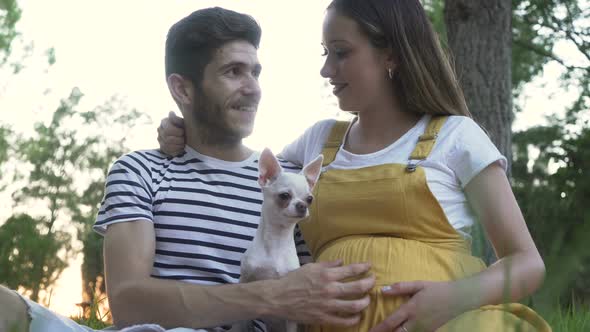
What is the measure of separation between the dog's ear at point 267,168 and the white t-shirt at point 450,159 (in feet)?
0.83

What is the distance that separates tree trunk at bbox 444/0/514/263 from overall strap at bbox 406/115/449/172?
158 inches

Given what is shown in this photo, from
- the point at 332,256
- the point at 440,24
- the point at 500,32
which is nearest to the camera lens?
the point at 332,256

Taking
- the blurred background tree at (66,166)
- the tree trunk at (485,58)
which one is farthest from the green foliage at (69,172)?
the tree trunk at (485,58)

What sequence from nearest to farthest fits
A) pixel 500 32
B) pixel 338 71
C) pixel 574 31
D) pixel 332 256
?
1. pixel 332 256
2. pixel 338 71
3. pixel 500 32
4. pixel 574 31

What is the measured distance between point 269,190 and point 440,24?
42.0ft

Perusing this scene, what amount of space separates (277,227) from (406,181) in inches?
19.5

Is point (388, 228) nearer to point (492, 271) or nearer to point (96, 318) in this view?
point (492, 271)

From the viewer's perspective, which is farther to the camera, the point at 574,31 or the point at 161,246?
A: the point at 574,31

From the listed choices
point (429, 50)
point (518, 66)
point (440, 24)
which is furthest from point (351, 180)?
point (518, 66)

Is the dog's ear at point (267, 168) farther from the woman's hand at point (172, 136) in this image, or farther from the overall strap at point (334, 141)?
the woman's hand at point (172, 136)

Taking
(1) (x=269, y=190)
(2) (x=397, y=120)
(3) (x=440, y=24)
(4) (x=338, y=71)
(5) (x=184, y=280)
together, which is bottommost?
(5) (x=184, y=280)

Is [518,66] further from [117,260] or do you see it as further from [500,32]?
[117,260]

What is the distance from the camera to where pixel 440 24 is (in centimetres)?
1520

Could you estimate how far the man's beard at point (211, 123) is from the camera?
3406 millimetres
